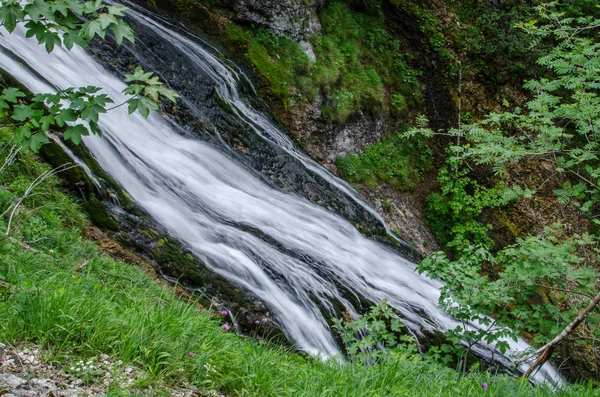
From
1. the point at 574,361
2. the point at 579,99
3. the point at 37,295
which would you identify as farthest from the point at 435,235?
the point at 37,295

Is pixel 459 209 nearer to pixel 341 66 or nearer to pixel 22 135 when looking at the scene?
pixel 341 66

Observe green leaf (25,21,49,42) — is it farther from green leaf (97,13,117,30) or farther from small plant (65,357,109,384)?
small plant (65,357,109,384)

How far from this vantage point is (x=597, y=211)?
1080 cm

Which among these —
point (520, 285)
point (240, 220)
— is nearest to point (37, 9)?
point (240, 220)

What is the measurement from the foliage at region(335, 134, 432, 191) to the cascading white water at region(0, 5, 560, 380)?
2086 millimetres

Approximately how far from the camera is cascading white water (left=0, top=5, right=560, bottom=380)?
5.24 m

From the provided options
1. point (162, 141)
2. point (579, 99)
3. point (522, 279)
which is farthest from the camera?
point (162, 141)

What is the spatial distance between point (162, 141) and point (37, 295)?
162 inches

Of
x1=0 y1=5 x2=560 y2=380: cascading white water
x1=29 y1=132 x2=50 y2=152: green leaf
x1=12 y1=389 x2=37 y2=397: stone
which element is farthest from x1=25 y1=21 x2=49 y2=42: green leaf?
x1=0 y1=5 x2=560 y2=380: cascading white water

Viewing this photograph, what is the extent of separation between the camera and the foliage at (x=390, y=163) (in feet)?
31.8

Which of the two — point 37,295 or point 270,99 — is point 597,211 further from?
point 37,295

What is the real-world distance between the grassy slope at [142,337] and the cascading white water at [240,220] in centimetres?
119

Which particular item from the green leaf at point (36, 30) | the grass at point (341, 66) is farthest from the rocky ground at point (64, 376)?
the grass at point (341, 66)

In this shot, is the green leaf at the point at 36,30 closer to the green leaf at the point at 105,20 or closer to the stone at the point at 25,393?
the green leaf at the point at 105,20
